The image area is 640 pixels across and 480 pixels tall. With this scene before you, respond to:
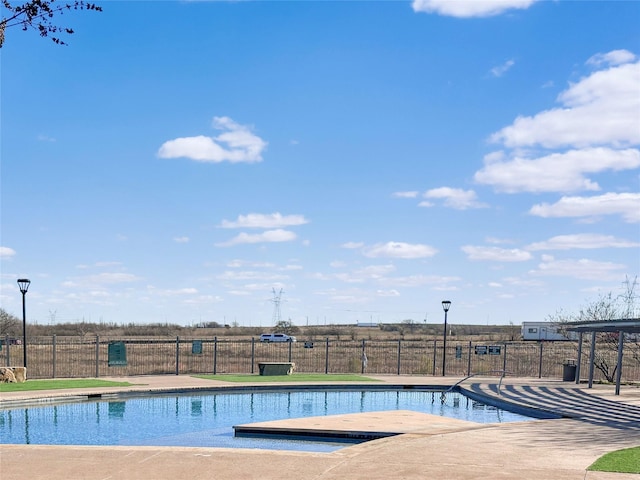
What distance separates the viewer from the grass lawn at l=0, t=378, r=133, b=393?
26.1 meters

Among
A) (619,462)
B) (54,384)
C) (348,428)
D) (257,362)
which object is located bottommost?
(257,362)

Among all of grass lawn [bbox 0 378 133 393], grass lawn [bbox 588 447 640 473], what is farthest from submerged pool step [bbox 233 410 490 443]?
grass lawn [bbox 0 378 133 393]

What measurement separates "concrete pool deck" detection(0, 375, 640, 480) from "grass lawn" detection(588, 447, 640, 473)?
26cm

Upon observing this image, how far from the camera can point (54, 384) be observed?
27328 mm

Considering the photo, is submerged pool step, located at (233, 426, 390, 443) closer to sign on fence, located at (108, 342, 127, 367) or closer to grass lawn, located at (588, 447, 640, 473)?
grass lawn, located at (588, 447, 640, 473)

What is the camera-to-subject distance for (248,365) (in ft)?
150

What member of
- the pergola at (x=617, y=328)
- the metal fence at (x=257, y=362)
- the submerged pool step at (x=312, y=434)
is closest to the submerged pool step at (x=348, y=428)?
the submerged pool step at (x=312, y=434)

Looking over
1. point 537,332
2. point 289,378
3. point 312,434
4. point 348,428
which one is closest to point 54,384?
point 289,378

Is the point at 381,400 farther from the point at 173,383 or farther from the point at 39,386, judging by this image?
the point at 39,386

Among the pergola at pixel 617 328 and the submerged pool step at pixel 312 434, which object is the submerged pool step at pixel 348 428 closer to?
the submerged pool step at pixel 312 434

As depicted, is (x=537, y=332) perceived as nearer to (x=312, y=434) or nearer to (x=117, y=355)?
(x=117, y=355)

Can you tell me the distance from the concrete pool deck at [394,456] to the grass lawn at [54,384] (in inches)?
469

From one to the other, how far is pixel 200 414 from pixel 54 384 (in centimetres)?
888

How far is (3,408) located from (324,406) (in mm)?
10729
